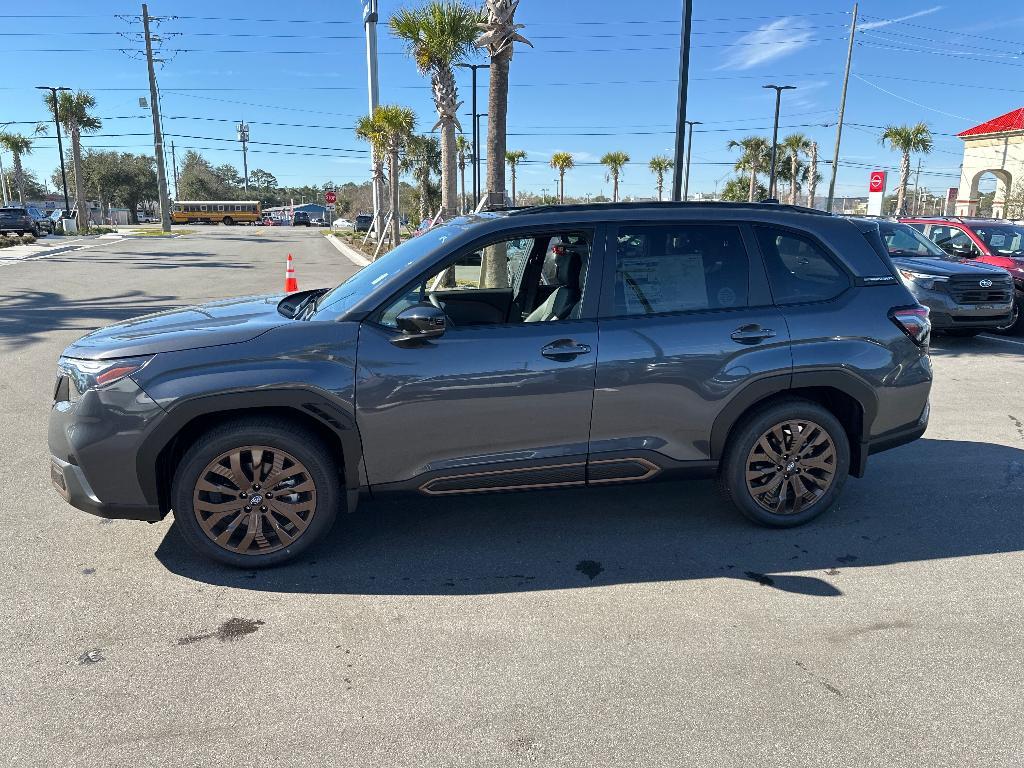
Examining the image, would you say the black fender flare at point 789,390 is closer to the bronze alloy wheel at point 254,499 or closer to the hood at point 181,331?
the bronze alloy wheel at point 254,499

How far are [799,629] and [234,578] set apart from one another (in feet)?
8.88

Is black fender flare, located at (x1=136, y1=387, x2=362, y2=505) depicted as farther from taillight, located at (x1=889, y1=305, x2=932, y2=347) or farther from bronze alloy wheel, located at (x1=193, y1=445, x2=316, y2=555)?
taillight, located at (x1=889, y1=305, x2=932, y2=347)

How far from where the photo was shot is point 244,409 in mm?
3555

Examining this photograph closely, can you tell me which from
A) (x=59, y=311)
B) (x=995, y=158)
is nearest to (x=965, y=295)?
(x=59, y=311)

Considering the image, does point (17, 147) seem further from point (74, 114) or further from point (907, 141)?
point (907, 141)

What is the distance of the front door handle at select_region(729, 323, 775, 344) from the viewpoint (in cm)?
398

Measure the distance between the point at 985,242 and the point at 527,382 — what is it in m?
11.5

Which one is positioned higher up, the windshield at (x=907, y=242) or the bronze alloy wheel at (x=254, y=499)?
the windshield at (x=907, y=242)

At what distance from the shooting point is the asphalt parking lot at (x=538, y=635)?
2557 millimetres

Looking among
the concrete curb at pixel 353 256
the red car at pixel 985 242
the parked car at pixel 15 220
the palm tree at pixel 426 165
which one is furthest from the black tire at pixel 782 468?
the palm tree at pixel 426 165

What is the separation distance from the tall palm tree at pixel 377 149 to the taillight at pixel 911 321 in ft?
78.5

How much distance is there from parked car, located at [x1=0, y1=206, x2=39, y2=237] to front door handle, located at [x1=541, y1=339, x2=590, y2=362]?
41.7 meters

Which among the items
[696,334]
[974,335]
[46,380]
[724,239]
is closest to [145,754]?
[696,334]

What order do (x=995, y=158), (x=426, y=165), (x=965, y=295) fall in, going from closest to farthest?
(x=965, y=295)
(x=995, y=158)
(x=426, y=165)
